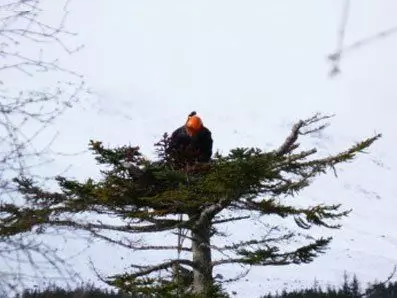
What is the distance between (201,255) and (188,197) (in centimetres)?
191

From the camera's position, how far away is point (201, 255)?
8.98m

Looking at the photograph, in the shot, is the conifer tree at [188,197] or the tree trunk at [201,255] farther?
the tree trunk at [201,255]

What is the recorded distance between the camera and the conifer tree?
23.1 feet

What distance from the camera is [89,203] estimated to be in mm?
8148

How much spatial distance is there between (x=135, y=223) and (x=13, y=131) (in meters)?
4.35

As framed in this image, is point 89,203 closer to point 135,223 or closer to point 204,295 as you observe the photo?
point 135,223

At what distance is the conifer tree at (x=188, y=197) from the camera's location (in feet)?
23.1

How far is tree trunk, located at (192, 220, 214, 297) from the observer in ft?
28.0

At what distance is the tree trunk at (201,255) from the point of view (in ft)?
28.0

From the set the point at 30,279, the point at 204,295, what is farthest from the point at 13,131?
the point at 204,295

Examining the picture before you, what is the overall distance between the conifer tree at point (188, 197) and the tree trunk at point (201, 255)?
13 mm

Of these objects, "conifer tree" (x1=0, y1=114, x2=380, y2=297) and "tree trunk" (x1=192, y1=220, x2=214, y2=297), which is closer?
"conifer tree" (x1=0, y1=114, x2=380, y2=297)

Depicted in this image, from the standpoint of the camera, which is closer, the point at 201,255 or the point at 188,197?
the point at 188,197

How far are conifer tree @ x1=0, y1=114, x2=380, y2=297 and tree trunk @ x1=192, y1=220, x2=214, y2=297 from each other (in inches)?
0.5
